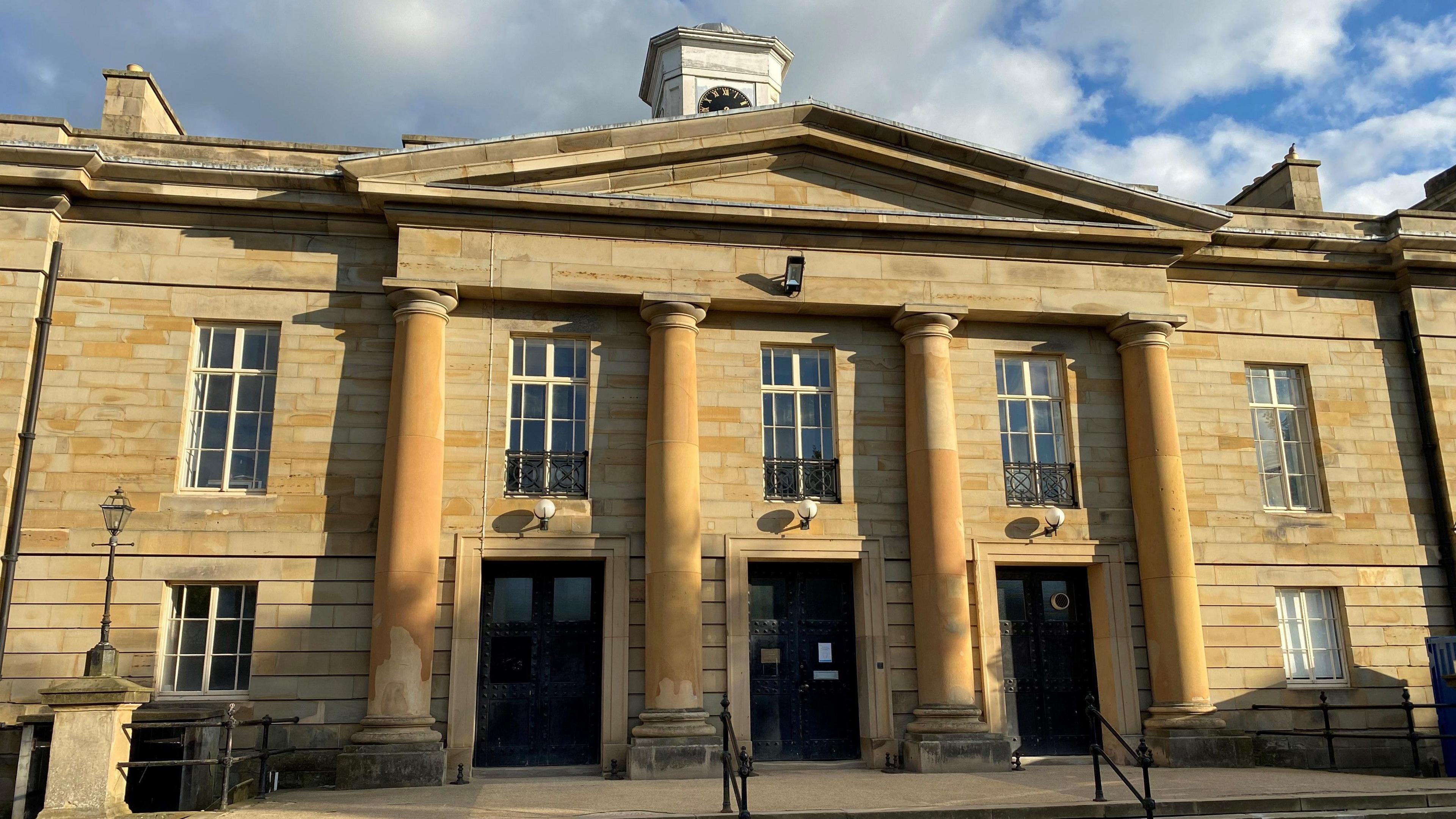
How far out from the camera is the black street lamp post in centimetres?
1093

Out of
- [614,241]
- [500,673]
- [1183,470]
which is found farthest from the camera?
[1183,470]

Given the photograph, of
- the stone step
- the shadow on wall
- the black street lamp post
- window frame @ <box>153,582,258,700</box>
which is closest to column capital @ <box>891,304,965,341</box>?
the shadow on wall

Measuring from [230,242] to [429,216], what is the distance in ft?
9.10

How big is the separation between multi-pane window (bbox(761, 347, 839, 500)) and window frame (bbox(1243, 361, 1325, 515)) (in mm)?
6590

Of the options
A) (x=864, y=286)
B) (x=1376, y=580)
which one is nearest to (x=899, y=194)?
(x=864, y=286)

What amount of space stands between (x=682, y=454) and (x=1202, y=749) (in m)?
8.00

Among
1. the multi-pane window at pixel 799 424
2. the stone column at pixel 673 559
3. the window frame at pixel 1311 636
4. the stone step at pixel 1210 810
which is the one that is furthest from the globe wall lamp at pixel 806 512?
the window frame at pixel 1311 636

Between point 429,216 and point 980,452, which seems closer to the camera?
point 429,216

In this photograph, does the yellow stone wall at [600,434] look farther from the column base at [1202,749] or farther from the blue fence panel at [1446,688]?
the blue fence panel at [1446,688]

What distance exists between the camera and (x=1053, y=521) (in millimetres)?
15914

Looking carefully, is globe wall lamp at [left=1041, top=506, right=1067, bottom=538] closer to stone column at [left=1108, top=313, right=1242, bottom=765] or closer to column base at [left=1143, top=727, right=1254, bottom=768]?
stone column at [left=1108, top=313, right=1242, bottom=765]

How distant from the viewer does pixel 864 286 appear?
16.2 meters

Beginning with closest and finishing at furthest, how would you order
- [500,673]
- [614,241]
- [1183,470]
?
[500,673], [614,241], [1183,470]

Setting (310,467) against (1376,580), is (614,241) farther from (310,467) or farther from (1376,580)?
(1376,580)
